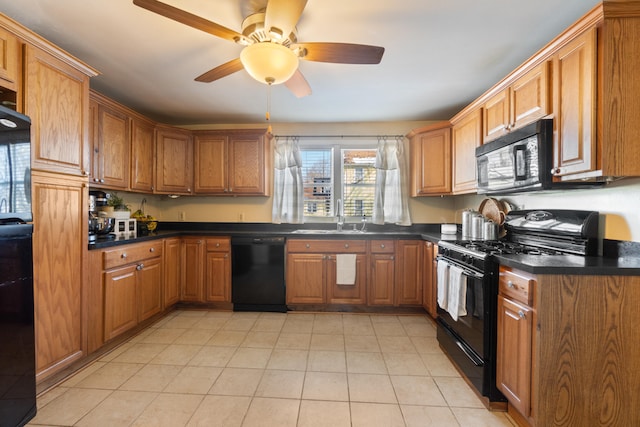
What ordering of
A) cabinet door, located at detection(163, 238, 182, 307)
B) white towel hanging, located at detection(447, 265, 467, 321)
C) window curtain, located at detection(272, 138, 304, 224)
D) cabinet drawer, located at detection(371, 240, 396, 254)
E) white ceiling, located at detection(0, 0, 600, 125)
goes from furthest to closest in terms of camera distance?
window curtain, located at detection(272, 138, 304, 224)
cabinet drawer, located at detection(371, 240, 396, 254)
cabinet door, located at detection(163, 238, 182, 307)
white towel hanging, located at detection(447, 265, 467, 321)
white ceiling, located at detection(0, 0, 600, 125)

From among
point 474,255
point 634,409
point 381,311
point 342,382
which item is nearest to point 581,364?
point 634,409

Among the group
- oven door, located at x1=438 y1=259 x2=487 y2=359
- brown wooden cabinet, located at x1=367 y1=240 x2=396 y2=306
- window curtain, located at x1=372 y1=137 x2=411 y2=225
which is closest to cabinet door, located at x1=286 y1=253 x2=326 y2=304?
brown wooden cabinet, located at x1=367 y1=240 x2=396 y2=306

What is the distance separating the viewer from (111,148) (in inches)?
106

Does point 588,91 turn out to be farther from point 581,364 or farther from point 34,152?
point 34,152

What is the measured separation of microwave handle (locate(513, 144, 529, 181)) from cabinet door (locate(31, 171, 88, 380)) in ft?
10.4

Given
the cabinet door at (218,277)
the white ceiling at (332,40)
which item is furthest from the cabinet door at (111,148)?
the cabinet door at (218,277)

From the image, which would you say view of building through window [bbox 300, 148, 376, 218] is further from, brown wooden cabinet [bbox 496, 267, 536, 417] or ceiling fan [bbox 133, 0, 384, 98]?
brown wooden cabinet [bbox 496, 267, 536, 417]

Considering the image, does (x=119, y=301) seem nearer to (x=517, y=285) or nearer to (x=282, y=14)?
(x=282, y=14)

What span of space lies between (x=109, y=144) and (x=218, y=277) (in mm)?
1788

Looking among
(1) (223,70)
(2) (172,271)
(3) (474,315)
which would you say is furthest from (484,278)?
(2) (172,271)

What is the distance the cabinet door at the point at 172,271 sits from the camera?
3096mm

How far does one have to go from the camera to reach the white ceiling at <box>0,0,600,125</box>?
66.0 inches

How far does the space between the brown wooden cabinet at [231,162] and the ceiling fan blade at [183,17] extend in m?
2.05

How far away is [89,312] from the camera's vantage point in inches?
83.0
